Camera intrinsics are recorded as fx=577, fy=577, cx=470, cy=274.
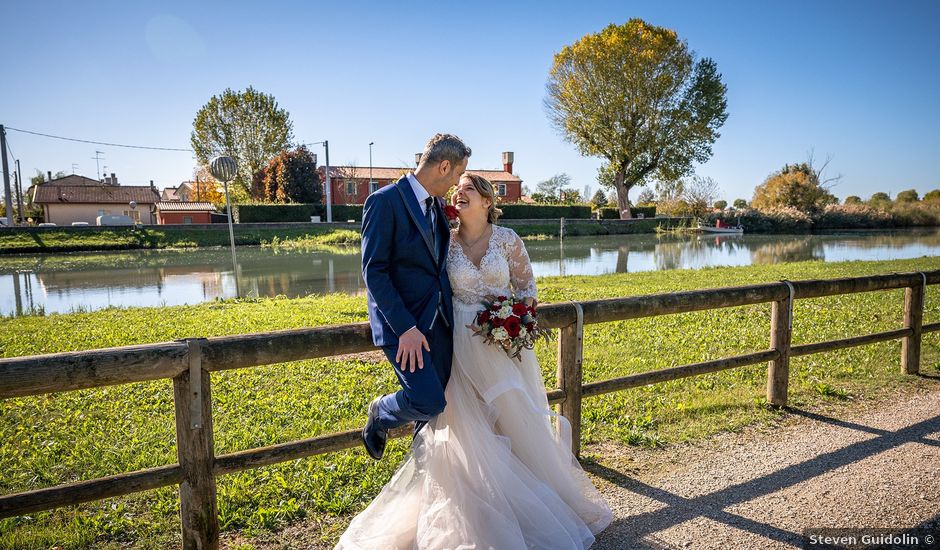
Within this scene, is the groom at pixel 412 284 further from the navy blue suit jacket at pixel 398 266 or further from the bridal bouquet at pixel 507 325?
the bridal bouquet at pixel 507 325

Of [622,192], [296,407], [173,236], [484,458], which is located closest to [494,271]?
[484,458]

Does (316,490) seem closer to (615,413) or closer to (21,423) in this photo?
(615,413)

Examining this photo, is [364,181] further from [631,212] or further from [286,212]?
[631,212]

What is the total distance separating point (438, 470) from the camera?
2900 mm

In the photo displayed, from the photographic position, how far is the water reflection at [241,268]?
52.8 feet

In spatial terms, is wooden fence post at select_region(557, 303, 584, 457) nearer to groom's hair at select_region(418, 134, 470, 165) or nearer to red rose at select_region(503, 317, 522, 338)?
red rose at select_region(503, 317, 522, 338)

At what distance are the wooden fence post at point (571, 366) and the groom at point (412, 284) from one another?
122 cm

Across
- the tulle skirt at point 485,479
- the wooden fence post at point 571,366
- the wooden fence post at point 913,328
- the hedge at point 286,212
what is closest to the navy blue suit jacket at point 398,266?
the tulle skirt at point 485,479

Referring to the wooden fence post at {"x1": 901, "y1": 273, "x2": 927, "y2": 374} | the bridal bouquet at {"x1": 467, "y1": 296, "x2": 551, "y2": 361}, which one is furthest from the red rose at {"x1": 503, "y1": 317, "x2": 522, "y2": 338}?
the wooden fence post at {"x1": 901, "y1": 273, "x2": 927, "y2": 374}

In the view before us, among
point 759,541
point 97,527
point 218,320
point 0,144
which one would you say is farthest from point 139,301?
point 0,144

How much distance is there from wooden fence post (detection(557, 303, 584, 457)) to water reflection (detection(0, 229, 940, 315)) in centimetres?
1264

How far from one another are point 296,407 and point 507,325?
323 centimetres

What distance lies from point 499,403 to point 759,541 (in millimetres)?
1579

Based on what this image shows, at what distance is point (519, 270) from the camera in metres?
3.37
